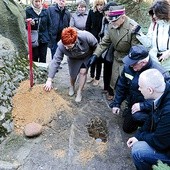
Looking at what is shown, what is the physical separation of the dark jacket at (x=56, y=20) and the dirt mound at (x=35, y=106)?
1842 millimetres

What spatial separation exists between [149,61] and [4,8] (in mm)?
3113

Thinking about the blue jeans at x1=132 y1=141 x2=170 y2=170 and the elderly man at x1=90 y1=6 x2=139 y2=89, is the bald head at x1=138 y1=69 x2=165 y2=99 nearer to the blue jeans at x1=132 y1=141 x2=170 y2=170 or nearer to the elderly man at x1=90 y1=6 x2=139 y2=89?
the blue jeans at x1=132 y1=141 x2=170 y2=170

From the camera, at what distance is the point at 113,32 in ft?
15.0

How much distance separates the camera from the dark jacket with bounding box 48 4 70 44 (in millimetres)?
6402

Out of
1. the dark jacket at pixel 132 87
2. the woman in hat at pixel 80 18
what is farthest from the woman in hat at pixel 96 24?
the dark jacket at pixel 132 87

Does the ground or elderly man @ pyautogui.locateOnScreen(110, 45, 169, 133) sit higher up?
elderly man @ pyautogui.locateOnScreen(110, 45, 169, 133)

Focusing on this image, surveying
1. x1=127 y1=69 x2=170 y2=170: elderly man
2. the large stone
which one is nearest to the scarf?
the large stone

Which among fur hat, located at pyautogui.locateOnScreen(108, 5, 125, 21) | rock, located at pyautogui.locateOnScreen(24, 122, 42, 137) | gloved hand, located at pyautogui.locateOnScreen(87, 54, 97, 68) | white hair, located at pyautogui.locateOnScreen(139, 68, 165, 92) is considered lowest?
rock, located at pyautogui.locateOnScreen(24, 122, 42, 137)

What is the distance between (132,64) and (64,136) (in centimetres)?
127

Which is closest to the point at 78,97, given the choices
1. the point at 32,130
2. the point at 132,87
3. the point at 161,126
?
the point at 32,130

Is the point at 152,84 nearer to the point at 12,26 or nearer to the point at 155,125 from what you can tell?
the point at 155,125

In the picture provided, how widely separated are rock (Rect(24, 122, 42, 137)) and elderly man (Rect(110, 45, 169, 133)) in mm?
1002

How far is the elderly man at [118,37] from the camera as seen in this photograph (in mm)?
4309

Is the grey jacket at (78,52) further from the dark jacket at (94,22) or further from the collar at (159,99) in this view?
the collar at (159,99)
